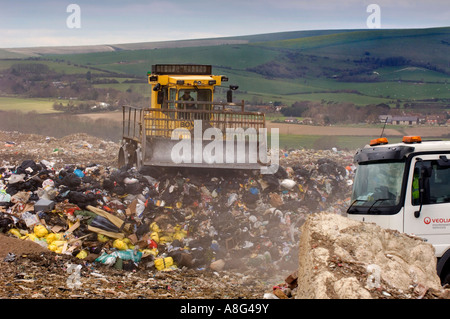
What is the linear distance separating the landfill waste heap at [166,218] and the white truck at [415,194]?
232 centimetres

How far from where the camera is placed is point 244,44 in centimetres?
8050

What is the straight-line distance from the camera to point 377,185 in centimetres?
732

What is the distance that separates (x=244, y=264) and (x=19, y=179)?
5.40 metres

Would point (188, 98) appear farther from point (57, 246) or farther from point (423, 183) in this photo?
point (423, 183)

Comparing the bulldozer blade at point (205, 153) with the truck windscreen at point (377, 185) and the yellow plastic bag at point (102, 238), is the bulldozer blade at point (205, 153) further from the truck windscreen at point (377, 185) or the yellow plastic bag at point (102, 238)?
the truck windscreen at point (377, 185)

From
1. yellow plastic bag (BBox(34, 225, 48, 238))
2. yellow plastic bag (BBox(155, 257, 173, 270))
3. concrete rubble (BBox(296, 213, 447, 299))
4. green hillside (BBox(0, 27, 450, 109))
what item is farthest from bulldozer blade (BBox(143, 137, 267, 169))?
green hillside (BBox(0, 27, 450, 109))

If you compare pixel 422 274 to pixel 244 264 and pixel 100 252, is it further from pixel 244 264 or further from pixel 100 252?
pixel 100 252

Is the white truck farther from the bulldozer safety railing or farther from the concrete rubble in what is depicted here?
the bulldozer safety railing

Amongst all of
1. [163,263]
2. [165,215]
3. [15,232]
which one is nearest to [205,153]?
[165,215]

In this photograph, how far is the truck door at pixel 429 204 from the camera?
6.75 meters

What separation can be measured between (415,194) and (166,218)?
582cm

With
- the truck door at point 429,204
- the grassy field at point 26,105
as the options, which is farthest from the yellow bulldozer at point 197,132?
the grassy field at point 26,105

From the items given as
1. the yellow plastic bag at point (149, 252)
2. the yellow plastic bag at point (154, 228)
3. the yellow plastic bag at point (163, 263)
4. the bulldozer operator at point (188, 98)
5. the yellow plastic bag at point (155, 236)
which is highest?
the bulldozer operator at point (188, 98)

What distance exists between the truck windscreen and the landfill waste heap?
6.72 ft
